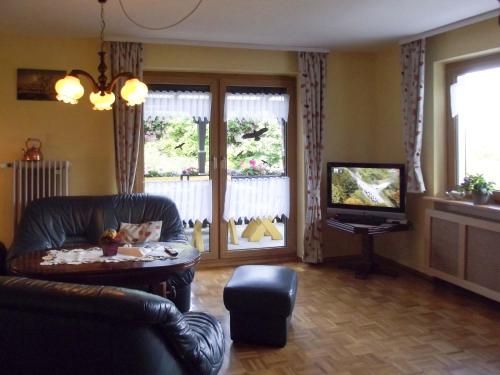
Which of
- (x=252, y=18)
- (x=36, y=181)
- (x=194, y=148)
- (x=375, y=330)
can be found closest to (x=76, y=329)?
(x=375, y=330)

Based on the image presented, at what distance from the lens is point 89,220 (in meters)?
4.34

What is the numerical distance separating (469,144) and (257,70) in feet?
7.49

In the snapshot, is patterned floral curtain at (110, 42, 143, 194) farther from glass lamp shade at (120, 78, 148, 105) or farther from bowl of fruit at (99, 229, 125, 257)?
glass lamp shade at (120, 78, 148, 105)

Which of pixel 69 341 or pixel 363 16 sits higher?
pixel 363 16

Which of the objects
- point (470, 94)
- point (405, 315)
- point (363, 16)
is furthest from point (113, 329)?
point (470, 94)

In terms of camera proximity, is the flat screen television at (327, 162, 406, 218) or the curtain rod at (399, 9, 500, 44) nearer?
the curtain rod at (399, 9, 500, 44)

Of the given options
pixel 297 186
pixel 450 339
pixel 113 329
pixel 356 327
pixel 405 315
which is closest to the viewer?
pixel 113 329

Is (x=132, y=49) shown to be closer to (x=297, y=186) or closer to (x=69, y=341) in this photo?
(x=297, y=186)

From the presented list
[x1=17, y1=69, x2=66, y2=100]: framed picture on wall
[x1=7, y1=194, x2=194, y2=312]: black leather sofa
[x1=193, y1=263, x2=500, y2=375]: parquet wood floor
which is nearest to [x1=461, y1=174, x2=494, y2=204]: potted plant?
[x1=193, y1=263, x2=500, y2=375]: parquet wood floor

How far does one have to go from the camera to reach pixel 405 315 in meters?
3.92

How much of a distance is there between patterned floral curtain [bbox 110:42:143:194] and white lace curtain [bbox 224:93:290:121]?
1.04 metres

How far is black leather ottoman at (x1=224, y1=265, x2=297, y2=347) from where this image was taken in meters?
3.27

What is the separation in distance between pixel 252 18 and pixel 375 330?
2.69m

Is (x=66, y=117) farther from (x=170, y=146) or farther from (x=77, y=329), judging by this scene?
(x=77, y=329)
